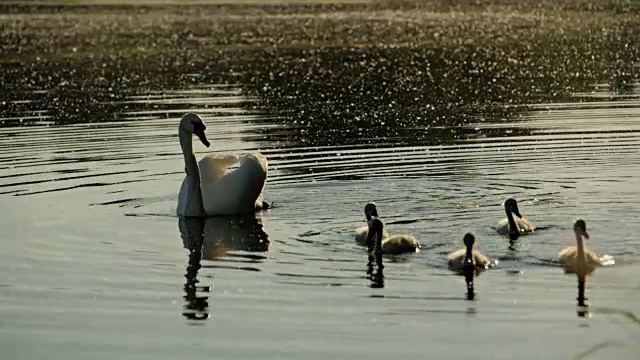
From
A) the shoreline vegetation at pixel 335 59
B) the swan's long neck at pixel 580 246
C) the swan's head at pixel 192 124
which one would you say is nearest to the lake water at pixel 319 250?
the swan's long neck at pixel 580 246

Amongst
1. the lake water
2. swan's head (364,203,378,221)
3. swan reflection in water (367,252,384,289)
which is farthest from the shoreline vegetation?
swan reflection in water (367,252,384,289)

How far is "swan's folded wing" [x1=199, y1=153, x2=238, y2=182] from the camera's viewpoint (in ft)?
60.1

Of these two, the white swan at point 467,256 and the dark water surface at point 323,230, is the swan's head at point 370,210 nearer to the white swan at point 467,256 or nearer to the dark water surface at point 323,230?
the dark water surface at point 323,230

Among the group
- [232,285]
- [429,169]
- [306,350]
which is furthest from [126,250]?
[429,169]

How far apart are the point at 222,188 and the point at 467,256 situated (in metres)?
4.87

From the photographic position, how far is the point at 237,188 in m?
17.7

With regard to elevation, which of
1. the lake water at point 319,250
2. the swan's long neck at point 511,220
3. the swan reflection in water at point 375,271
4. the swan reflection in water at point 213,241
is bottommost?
the swan reflection in water at point 213,241

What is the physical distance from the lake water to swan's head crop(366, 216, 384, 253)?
6.9 inches

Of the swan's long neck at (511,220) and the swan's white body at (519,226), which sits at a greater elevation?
the swan's long neck at (511,220)

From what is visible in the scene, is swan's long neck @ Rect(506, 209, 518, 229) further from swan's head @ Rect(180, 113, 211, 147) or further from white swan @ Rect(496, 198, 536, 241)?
swan's head @ Rect(180, 113, 211, 147)

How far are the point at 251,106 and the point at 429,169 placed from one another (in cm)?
962

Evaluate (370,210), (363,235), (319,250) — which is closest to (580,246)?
(363,235)

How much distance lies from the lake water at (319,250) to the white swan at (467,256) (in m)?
0.15

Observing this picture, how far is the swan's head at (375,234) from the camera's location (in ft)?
48.6
